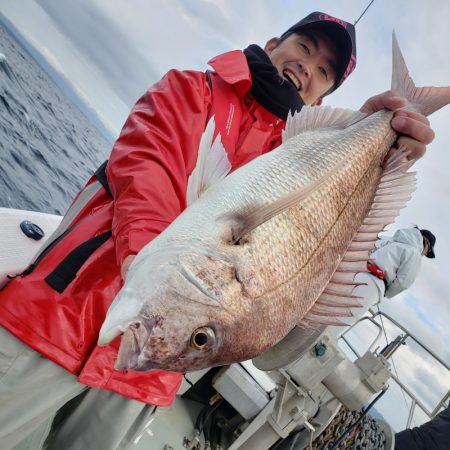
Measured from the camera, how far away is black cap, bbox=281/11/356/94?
2.86m

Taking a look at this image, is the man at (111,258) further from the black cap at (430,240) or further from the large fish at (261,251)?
the black cap at (430,240)

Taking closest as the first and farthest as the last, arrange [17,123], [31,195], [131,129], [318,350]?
[131,129] → [318,350] → [31,195] → [17,123]

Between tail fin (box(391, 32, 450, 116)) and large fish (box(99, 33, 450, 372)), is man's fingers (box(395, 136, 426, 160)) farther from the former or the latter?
tail fin (box(391, 32, 450, 116))

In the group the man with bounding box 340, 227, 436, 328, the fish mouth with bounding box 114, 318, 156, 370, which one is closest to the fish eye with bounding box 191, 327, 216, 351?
the fish mouth with bounding box 114, 318, 156, 370

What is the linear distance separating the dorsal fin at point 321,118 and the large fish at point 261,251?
0.02m

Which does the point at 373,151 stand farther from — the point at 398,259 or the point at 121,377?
the point at 398,259

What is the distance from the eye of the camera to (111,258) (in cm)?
201

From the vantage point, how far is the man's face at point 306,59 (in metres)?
2.91

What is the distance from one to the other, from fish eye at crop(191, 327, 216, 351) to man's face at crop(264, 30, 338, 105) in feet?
7.39

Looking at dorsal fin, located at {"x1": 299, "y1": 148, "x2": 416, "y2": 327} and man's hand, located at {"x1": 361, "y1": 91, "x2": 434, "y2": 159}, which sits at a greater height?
man's hand, located at {"x1": 361, "y1": 91, "x2": 434, "y2": 159}

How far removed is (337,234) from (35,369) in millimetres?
1700

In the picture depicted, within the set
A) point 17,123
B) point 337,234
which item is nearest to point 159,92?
point 337,234

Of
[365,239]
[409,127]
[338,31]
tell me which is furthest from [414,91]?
[365,239]

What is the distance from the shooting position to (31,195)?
10.6 m
